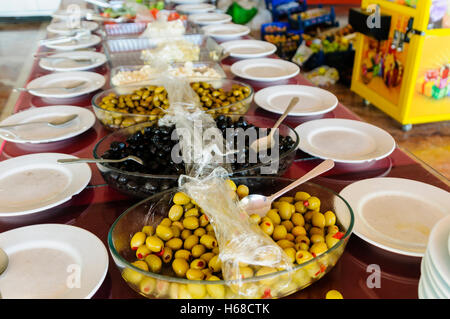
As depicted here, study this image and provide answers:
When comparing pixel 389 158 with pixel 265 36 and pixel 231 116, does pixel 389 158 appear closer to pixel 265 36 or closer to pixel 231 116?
pixel 231 116

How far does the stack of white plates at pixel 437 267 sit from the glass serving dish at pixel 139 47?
4.11 ft

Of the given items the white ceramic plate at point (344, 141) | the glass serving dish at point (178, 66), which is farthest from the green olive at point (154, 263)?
the glass serving dish at point (178, 66)

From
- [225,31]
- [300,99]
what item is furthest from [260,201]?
[225,31]

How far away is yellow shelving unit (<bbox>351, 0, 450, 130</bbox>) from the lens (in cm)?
241

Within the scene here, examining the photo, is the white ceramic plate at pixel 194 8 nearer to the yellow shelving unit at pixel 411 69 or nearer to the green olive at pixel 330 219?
the yellow shelving unit at pixel 411 69

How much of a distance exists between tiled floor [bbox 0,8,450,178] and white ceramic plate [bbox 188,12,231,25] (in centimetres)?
127

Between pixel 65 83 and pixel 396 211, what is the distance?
1.30 m

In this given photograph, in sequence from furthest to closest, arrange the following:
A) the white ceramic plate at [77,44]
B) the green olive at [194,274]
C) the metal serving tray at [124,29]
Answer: the metal serving tray at [124,29] < the white ceramic plate at [77,44] < the green olive at [194,274]

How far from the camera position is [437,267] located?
459 mm

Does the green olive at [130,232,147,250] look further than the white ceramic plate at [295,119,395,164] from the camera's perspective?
No

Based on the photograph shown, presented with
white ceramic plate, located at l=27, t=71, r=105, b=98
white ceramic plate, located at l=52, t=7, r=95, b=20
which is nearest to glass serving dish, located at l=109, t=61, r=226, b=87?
white ceramic plate, located at l=27, t=71, r=105, b=98

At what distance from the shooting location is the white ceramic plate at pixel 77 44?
197 cm

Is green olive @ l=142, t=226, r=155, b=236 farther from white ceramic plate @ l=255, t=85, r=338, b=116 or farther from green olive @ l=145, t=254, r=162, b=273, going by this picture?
white ceramic plate @ l=255, t=85, r=338, b=116

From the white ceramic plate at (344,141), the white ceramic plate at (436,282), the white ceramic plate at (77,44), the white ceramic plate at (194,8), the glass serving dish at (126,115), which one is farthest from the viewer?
the white ceramic plate at (194,8)
